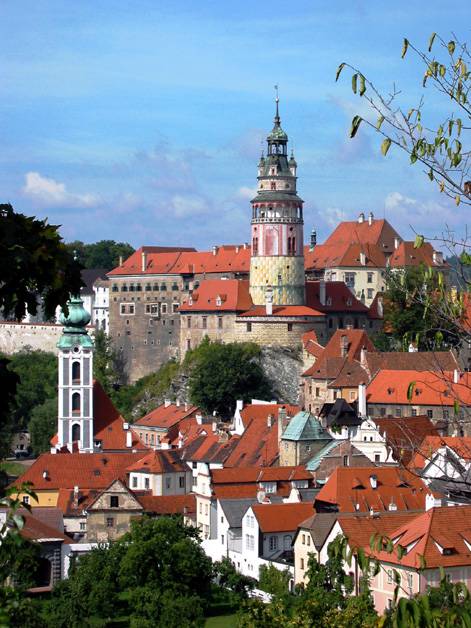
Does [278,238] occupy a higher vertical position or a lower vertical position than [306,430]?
higher

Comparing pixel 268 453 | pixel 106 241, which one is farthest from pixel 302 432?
pixel 106 241

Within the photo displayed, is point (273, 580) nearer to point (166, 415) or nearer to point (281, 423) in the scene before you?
point (281, 423)

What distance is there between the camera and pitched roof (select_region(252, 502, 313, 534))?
1780 inches

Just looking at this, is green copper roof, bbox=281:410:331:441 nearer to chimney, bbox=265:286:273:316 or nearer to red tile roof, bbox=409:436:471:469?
red tile roof, bbox=409:436:471:469

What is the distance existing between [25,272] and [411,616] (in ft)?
11.0

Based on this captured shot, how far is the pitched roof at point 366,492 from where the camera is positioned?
45250mm

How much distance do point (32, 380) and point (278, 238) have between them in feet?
69.7

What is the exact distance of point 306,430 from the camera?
2132 inches

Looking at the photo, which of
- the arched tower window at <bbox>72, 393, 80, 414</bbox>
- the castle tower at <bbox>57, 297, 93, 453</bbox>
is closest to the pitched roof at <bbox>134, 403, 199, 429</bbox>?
the castle tower at <bbox>57, 297, 93, 453</bbox>

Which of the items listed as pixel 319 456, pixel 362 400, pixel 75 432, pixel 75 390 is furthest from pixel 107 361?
pixel 319 456

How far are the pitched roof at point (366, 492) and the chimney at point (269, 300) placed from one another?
23488 mm

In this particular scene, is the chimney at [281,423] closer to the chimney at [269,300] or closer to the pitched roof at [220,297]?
the chimney at [269,300]

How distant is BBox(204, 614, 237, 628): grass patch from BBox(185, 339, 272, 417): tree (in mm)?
28257

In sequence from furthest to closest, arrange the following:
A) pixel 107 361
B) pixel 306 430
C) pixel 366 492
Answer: pixel 107 361 < pixel 306 430 < pixel 366 492
